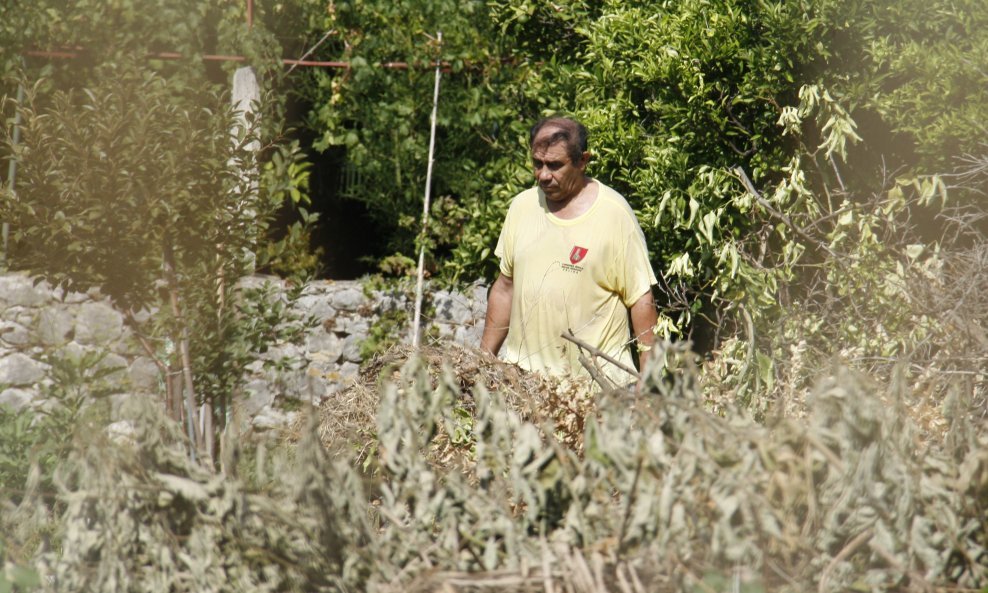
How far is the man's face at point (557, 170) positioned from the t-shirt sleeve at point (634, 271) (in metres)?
0.30

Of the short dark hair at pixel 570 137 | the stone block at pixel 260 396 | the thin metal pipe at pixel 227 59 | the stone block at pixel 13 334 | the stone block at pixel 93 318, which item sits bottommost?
the stone block at pixel 260 396

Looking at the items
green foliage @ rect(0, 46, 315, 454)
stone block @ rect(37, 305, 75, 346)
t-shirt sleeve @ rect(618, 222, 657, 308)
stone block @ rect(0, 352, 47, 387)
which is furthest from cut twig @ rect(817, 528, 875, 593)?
stone block @ rect(0, 352, 47, 387)

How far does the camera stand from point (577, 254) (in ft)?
13.7

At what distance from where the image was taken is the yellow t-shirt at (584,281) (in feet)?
13.6

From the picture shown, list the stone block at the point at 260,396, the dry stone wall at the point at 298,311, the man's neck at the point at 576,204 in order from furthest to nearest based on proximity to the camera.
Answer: the dry stone wall at the point at 298,311 → the stone block at the point at 260,396 → the man's neck at the point at 576,204

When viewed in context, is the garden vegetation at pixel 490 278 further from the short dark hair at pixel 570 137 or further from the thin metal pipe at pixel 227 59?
the short dark hair at pixel 570 137

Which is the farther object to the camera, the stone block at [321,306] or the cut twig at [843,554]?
the stone block at [321,306]

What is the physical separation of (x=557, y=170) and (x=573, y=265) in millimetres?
384

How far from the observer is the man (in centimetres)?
415

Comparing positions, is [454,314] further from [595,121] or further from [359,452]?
[359,452]

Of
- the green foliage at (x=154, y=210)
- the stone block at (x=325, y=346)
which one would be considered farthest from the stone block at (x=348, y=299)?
the green foliage at (x=154, y=210)

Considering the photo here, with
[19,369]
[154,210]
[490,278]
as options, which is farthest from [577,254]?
[19,369]

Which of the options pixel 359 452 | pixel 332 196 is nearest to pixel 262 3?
pixel 332 196

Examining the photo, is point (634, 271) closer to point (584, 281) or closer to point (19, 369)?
point (584, 281)
